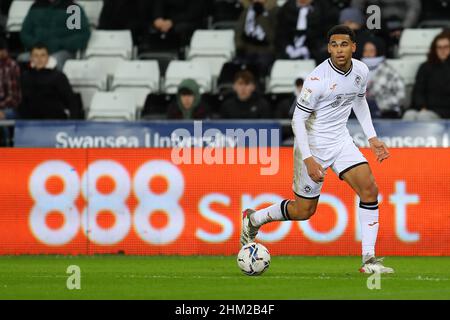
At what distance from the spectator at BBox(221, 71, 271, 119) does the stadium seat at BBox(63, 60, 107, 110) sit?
271cm

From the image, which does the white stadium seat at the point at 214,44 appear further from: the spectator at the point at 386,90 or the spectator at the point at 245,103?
the spectator at the point at 386,90

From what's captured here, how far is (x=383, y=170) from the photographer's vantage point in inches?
681

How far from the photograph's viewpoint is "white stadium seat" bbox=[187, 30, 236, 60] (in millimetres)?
22109

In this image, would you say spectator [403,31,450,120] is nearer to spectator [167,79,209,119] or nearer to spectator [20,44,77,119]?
spectator [167,79,209,119]

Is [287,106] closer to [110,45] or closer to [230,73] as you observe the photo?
[230,73]

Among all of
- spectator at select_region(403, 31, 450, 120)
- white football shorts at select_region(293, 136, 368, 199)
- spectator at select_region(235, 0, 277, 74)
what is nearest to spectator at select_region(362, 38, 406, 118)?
spectator at select_region(403, 31, 450, 120)

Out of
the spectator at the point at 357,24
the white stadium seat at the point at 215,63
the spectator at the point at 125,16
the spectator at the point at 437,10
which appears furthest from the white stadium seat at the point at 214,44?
the spectator at the point at 437,10

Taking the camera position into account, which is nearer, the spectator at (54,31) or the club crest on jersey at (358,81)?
the club crest on jersey at (358,81)

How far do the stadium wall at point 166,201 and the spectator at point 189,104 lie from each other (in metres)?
2.28

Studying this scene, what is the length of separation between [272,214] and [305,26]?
7002mm

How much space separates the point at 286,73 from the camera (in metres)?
21.1

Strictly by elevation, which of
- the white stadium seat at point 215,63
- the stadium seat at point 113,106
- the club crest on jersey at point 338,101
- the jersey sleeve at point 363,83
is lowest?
the stadium seat at point 113,106

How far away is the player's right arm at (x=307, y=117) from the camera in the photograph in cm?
1380

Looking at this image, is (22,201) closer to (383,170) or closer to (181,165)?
(181,165)
